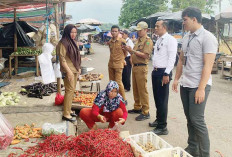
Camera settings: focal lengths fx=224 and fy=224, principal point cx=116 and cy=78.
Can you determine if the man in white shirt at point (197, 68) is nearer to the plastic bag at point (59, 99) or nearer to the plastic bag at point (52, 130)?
the plastic bag at point (52, 130)

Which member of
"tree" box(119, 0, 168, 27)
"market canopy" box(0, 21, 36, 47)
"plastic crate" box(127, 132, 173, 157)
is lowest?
"plastic crate" box(127, 132, 173, 157)

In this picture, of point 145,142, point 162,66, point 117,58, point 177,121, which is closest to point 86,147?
point 145,142

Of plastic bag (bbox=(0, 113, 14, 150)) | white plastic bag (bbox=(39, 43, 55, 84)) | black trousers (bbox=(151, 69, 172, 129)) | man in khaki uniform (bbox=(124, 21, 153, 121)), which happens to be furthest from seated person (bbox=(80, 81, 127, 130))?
white plastic bag (bbox=(39, 43, 55, 84))

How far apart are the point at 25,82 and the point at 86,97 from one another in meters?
3.23

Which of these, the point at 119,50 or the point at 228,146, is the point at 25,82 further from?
the point at 228,146

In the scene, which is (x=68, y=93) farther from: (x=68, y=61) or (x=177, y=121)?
(x=177, y=121)

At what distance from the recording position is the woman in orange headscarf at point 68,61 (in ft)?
14.1

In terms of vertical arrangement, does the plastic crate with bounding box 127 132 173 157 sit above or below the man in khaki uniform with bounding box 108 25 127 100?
below

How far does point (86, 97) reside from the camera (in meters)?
5.91

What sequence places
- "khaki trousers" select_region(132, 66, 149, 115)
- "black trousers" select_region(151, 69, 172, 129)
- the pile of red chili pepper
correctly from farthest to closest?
1. "khaki trousers" select_region(132, 66, 149, 115)
2. "black trousers" select_region(151, 69, 172, 129)
3. the pile of red chili pepper

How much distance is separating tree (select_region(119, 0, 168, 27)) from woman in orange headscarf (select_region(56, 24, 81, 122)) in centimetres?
3272

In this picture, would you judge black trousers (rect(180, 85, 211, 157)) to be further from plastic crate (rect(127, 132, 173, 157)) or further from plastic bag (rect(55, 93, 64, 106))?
plastic bag (rect(55, 93, 64, 106))

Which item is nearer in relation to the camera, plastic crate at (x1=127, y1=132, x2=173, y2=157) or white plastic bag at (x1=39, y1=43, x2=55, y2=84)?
plastic crate at (x1=127, y1=132, x2=173, y2=157)

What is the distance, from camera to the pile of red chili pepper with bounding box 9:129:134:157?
2.82 m
